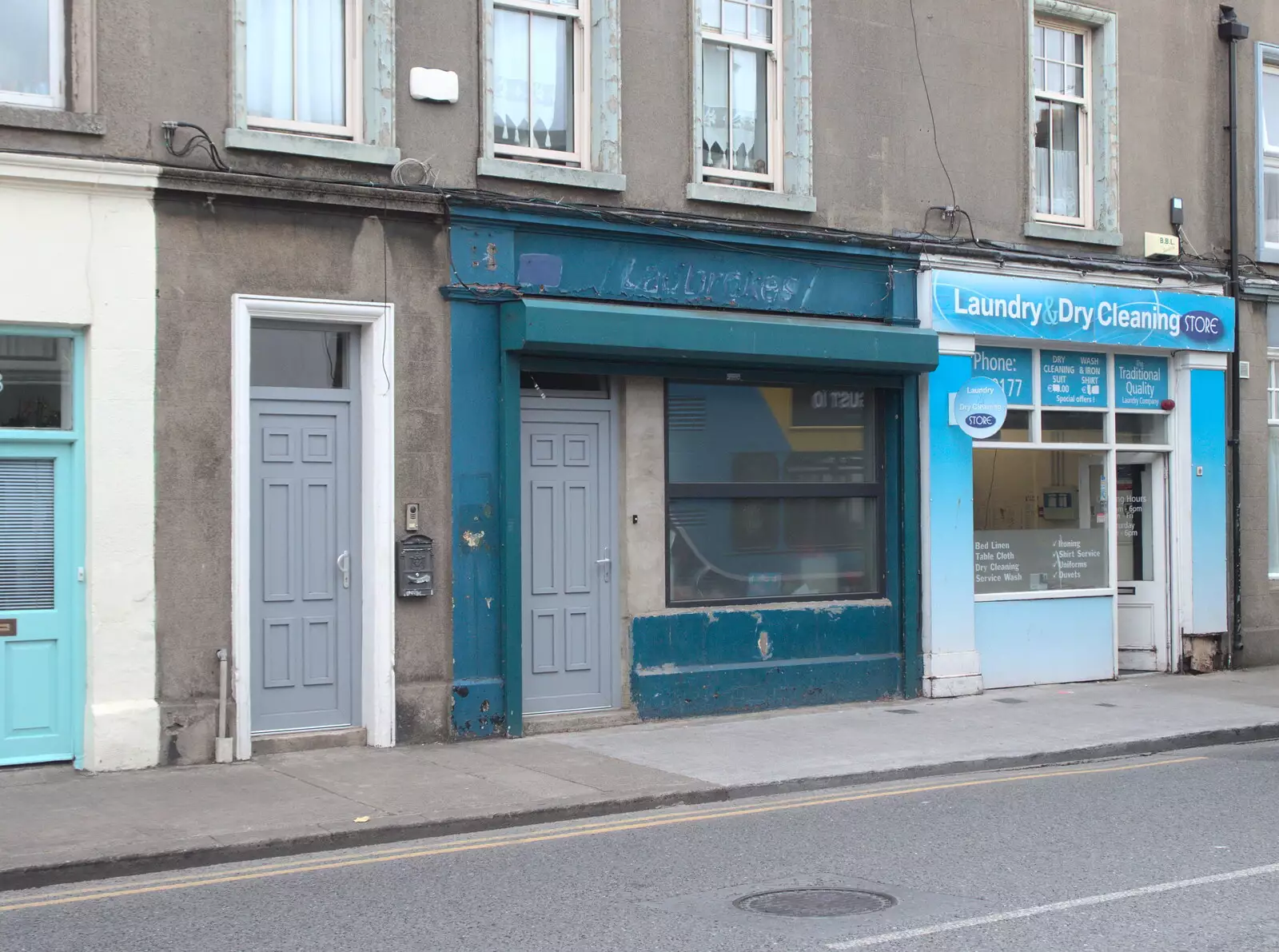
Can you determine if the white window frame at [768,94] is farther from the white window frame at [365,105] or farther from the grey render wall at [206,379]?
the grey render wall at [206,379]

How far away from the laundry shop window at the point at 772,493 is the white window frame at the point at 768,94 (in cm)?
180

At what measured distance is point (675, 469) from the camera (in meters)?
12.4

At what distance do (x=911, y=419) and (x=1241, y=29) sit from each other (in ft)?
20.1

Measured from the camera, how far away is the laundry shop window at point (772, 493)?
40.8 feet

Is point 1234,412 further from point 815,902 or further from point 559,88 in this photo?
point 815,902

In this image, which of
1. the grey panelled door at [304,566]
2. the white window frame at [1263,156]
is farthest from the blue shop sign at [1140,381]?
the grey panelled door at [304,566]

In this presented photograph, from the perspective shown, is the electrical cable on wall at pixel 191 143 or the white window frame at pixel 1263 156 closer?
the electrical cable on wall at pixel 191 143

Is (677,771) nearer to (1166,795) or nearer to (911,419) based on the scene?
(1166,795)

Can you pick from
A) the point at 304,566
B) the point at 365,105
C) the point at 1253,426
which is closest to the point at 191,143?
the point at 365,105

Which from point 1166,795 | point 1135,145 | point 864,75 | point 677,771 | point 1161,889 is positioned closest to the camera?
point 1161,889

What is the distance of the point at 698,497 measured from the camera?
40.9ft

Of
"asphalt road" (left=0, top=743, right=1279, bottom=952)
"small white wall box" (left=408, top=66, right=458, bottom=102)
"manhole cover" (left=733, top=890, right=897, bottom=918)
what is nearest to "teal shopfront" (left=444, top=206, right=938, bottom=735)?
"small white wall box" (left=408, top=66, right=458, bottom=102)

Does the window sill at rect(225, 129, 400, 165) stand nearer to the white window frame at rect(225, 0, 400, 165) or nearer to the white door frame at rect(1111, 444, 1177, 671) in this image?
the white window frame at rect(225, 0, 400, 165)

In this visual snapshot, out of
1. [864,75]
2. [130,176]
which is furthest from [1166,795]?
[130,176]
